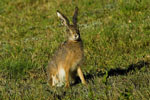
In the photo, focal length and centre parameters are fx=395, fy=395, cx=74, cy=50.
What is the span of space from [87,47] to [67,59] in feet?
9.46

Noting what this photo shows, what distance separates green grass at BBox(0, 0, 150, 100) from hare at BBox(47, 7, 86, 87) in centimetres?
25

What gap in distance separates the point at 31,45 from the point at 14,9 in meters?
4.67

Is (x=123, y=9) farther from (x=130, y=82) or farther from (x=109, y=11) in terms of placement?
(x=130, y=82)

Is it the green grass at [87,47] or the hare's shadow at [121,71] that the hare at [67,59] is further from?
the hare's shadow at [121,71]

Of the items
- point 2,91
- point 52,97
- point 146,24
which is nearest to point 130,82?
point 52,97

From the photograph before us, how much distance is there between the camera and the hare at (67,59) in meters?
6.97

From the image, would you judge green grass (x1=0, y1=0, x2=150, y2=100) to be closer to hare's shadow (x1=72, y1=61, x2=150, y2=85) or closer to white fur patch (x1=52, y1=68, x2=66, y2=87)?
hare's shadow (x1=72, y1=61, x2=150, y2=85)

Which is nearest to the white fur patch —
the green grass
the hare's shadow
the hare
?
the hare

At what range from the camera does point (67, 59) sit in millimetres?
7035

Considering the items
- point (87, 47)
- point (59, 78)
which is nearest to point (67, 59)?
point (59, 78)

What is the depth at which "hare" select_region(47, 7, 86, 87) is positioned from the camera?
697cm

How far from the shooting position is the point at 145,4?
12.2 meters

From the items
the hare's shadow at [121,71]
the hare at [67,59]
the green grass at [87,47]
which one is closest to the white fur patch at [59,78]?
the hare at [67,59]

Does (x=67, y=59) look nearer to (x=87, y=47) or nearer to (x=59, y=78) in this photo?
(x=59, y=78)
